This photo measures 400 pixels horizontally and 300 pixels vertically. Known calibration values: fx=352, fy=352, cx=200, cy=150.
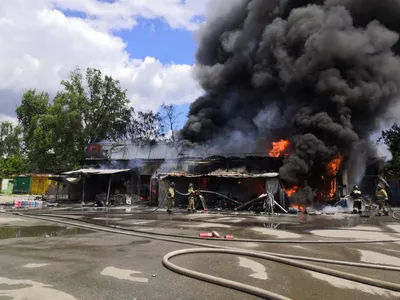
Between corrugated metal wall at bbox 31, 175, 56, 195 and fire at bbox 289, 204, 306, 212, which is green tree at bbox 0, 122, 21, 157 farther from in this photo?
fire at bbox 289, 204, 306, 212

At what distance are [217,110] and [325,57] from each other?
11.9 metres

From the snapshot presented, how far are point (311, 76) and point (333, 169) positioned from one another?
6309 mm

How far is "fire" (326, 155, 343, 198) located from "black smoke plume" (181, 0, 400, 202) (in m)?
0.52

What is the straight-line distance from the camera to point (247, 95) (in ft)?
102

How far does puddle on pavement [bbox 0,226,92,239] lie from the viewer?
30.3ft

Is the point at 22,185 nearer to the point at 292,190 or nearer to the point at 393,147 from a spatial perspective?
the point at 292,190

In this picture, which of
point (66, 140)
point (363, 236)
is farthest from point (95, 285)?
point (66, 140)

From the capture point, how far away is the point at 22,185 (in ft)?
128

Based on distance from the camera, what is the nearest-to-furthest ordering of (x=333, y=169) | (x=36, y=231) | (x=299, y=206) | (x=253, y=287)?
(x=253, y=287), (x=36, y=231), (x=299, y=206), (x=333, y=169)

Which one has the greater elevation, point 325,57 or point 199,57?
point 199,57

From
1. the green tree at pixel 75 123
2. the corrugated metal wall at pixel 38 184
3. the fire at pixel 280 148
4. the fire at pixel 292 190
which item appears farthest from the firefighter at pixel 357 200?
the corrugated metal wall at pixel 38 184

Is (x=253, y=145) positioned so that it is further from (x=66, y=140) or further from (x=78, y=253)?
(x=78, y=253)

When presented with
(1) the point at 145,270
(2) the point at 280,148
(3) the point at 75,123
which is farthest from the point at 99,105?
(1) the point at 145,270

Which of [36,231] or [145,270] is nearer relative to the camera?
[145,270]
